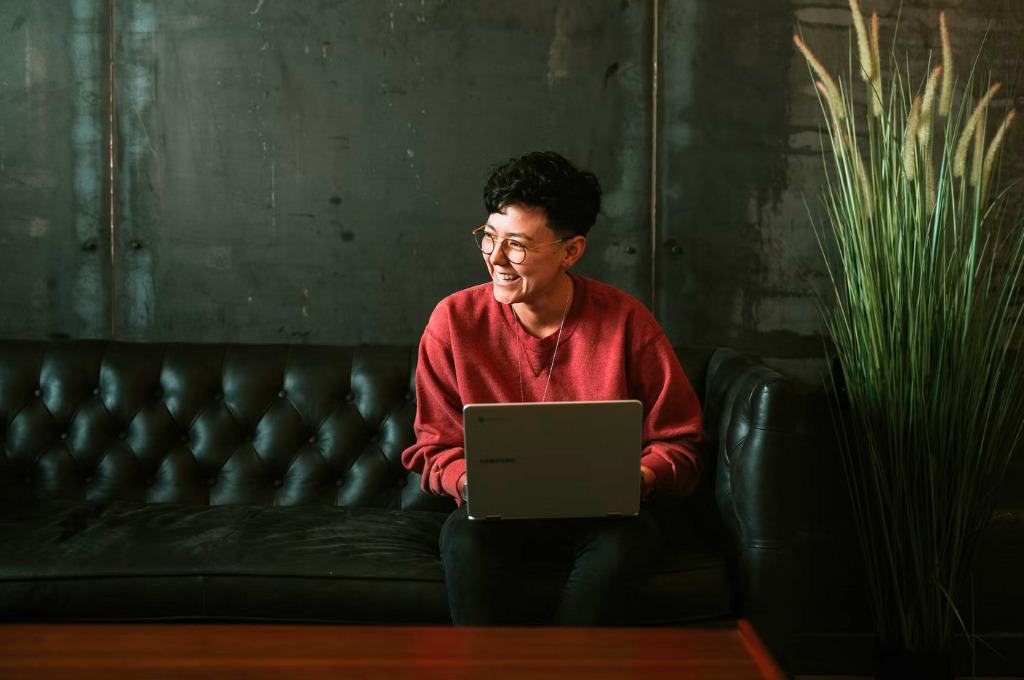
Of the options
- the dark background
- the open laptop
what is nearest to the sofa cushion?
the open laptop

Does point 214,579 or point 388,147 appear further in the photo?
point 388,147

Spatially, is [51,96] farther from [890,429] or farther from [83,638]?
[890,429]

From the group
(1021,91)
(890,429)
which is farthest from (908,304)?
(1021,91)

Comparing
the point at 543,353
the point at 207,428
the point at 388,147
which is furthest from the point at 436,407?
the point at 388,147

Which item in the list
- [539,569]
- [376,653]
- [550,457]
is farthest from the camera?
[539,569]

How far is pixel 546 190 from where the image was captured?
1.97m

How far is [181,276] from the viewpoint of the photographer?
271 centimetres

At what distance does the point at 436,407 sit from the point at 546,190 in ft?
1.76

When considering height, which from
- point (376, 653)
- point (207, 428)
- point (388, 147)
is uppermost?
point (388, 147)

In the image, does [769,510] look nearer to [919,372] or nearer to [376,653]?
[919,372]

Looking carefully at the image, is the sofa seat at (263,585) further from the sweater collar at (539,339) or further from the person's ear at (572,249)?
the person's ear at (572,249)

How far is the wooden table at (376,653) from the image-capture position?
46.1 inches

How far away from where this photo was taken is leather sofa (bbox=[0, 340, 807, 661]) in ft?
6.04

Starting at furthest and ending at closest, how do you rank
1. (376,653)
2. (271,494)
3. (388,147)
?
(388,147) < (271,494) < (376,653)
